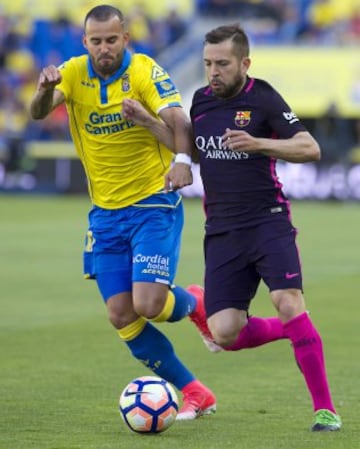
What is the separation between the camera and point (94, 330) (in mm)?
11078

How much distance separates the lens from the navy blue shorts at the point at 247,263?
22.1 ft

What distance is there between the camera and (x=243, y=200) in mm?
6926

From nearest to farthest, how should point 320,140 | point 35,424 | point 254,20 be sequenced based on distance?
point 35,424
point 320,140
point 254,20

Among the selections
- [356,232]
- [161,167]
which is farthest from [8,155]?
[161,167]

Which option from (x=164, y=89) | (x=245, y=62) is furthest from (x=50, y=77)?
(x=245, y=62)

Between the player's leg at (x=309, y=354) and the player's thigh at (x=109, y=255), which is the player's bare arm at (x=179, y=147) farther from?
the player's leg at (x=309, y=354)

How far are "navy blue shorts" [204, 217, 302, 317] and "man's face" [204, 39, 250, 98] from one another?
2.68 ft

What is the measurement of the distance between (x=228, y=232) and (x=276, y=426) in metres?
1.13

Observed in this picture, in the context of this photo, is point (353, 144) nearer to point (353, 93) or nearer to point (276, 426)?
point (353, 93)

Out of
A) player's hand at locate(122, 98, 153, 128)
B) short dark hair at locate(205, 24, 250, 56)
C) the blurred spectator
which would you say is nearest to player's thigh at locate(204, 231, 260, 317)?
player's hand at locate(122, 98, 153, 128)

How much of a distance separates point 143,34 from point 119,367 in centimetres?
2388

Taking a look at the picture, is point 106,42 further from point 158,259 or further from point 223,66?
point 158,259

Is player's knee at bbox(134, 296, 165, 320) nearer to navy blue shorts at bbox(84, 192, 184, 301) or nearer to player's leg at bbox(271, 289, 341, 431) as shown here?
navy blue shorts at bbox(84, 192, 184, 301)

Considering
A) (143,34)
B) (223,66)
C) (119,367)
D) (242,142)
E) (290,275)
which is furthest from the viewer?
(143,34)
